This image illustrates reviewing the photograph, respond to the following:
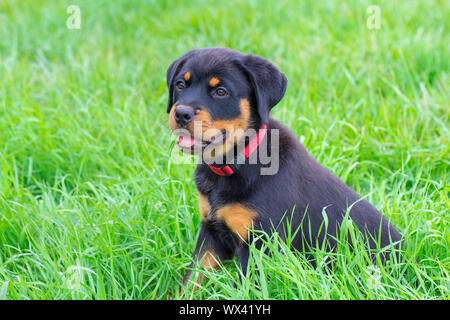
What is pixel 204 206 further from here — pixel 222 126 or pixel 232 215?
pixel 222 126

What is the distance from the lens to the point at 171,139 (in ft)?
12.8

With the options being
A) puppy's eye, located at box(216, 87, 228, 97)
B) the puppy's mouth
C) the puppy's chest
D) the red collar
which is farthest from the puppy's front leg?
puppy's eye, located at box(216, 87, 228, 97)

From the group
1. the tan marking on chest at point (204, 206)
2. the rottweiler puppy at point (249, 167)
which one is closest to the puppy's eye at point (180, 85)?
the rottweiler puppy at point (249, 167)

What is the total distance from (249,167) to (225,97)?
0.37m

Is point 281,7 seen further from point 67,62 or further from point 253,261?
point 253,261

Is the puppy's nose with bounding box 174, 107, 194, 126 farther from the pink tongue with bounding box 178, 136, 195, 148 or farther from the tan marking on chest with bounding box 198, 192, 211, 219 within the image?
the tan marking on chest with bounding box 198, 192, 211, 219

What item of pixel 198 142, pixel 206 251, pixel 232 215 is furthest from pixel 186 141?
pixel 206 251

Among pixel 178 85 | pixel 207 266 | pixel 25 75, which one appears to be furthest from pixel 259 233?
pixel 25 75

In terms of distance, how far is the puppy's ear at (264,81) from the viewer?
260 centimetres

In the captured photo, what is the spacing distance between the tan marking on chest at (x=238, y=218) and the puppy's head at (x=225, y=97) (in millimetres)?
287

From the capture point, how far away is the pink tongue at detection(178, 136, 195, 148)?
8.52 ft

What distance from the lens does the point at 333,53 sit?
4.98m

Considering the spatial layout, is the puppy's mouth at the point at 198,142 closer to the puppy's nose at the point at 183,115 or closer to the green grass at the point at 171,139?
the puppy's nose at the point at 183,115

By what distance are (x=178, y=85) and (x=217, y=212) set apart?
712mm
